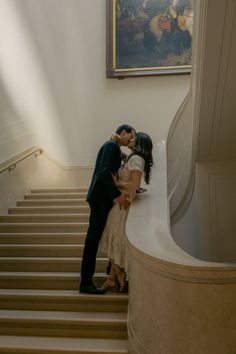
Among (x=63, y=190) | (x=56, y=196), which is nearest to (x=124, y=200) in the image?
(x=56, y=196)

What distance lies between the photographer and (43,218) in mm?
5129

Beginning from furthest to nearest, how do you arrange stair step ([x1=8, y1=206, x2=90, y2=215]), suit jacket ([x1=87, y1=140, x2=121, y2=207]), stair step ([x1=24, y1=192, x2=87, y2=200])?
stair step ([x1=24, y1=192, x2=87, y2=200]), stair step ([x1=8, y1=206, x2=90, y2=215]), suit jacket ([x1=87, y1=140, x2=121, y2=207])

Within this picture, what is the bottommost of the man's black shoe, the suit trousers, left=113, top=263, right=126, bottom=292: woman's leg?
the man's black shoe

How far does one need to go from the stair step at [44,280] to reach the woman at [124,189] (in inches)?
20.3

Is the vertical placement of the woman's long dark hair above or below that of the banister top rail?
above

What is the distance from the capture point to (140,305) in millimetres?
2543

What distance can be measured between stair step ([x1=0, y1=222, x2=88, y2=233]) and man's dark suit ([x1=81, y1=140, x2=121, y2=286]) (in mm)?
1395

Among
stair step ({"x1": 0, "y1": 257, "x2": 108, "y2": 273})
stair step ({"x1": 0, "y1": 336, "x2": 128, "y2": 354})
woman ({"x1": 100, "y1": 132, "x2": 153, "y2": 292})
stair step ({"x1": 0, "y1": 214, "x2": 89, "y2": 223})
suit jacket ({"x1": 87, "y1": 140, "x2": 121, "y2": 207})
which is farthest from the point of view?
stair step ({"x1": 0, "y1": 214, "x2": 89, "y2": 223})

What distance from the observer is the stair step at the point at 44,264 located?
3984 millimetres

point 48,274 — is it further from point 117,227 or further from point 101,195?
point 101,195

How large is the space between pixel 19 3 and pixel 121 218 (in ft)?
20.1

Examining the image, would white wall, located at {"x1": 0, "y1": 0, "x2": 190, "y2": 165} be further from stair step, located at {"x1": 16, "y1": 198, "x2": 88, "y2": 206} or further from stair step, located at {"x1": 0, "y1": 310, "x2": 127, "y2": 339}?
stair step, located at {"x1": 0, "y1": 310, "x2": 127, "y2": 339}

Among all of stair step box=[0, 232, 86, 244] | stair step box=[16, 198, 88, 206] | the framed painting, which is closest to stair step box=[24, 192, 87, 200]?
stair step box=[16, 198, 88, 206]

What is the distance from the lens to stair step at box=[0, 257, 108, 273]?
3984 mm
